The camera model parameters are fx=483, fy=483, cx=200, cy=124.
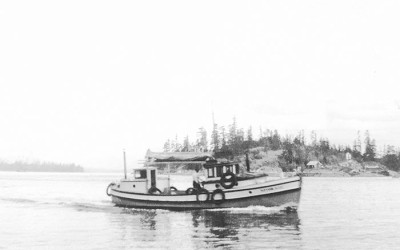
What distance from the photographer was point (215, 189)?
3972cm

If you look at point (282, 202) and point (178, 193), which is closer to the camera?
point (282, 202)

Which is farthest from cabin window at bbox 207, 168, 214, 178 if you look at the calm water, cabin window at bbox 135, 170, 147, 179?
cabin window at bbox 135, 170, 147, 179

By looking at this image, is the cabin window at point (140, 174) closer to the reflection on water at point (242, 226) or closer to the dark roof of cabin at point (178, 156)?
the dark roof of cabin at point (178, 156)

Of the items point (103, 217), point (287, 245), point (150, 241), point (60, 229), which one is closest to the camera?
point (287, 245)

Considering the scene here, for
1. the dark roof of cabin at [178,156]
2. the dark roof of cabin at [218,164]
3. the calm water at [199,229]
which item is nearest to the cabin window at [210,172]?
the dark roof of cabin at [218,164]

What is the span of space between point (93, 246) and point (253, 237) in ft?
29.0

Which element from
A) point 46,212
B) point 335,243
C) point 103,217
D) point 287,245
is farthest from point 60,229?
point 335,243

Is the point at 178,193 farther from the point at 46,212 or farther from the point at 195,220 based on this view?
the point at 46,212

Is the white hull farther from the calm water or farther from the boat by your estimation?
the calm water

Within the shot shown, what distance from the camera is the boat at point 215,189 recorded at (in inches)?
1524

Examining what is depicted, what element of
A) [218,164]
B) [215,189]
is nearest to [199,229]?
[215,189]

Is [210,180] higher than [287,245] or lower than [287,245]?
higher

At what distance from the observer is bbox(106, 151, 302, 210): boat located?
127 feet

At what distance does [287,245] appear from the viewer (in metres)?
24.9
